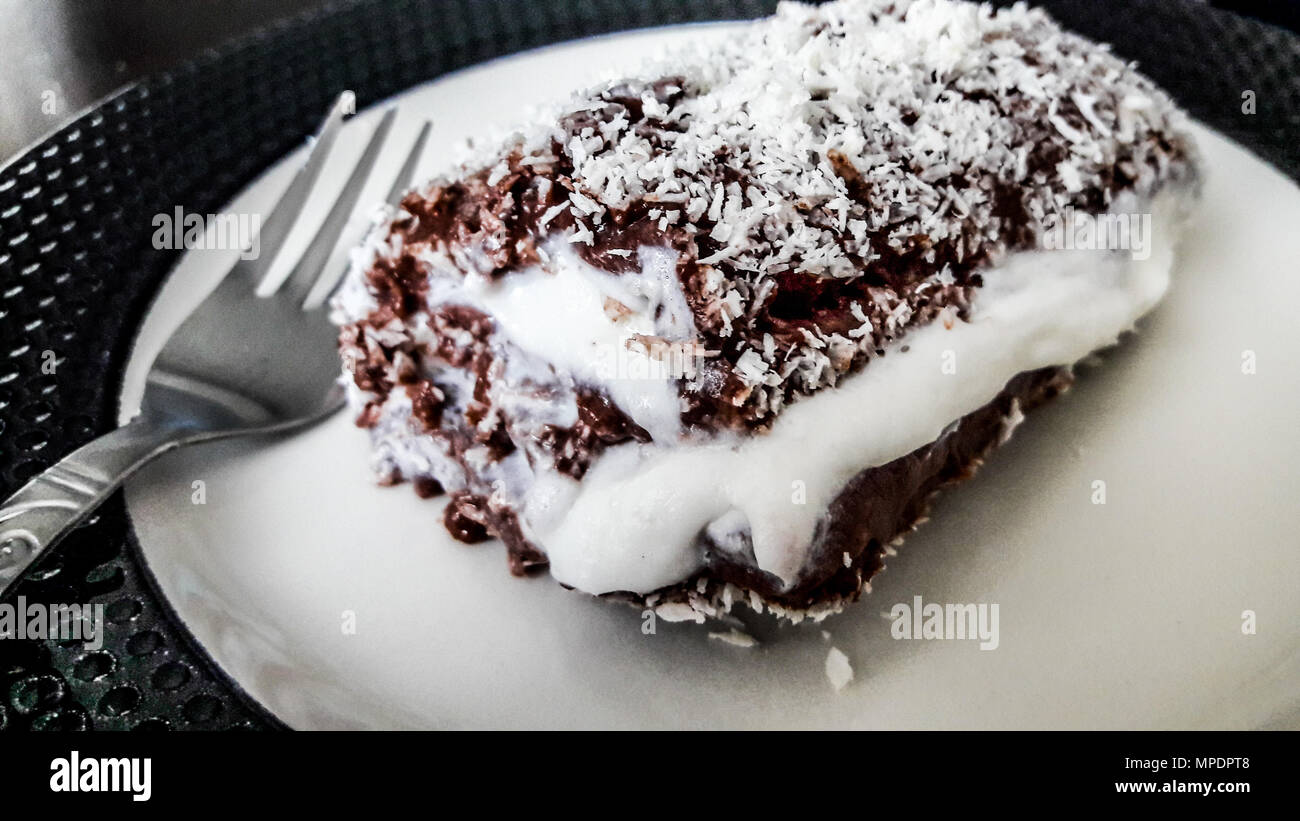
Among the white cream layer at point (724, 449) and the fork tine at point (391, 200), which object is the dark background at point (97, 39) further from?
the white cream layer at point (724, 449)

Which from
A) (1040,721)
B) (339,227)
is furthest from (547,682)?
(339,227)

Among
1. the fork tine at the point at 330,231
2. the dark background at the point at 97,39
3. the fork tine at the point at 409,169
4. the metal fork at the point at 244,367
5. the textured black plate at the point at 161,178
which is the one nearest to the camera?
the textured black plate at the point at 161,178

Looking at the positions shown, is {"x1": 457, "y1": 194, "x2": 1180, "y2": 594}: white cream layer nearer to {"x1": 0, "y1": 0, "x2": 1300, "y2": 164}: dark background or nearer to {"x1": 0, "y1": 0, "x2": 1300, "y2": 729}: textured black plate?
{"x1": 0, "y1": 0, "x2": 1300, "y2": 729}: textured black plate

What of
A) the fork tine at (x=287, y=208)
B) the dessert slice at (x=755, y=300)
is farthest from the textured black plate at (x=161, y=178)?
the dessert slice at (x=755, y=300)

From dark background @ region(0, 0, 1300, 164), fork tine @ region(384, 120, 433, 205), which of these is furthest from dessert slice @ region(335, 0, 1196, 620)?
dark background @ region(0, 0, 1300, 164)

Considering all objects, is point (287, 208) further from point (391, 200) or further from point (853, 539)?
point (853, 539)

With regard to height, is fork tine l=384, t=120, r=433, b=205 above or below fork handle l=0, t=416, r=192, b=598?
above
